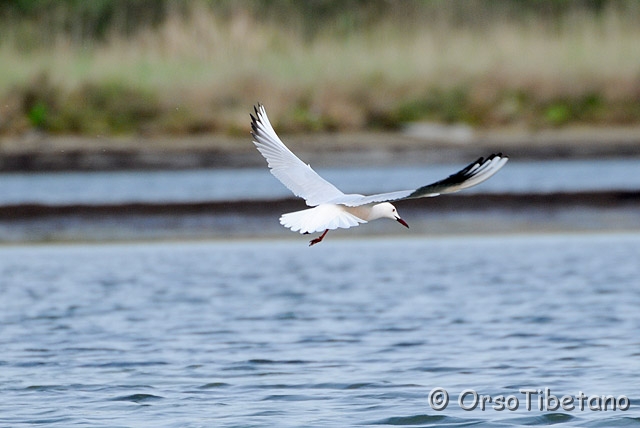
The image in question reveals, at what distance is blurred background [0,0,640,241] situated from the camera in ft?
70.4

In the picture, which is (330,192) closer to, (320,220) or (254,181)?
(320,220)

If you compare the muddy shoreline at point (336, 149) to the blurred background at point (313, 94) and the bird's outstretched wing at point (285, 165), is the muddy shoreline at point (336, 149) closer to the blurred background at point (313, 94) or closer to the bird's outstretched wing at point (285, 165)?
the blurred background at point (313, 94)

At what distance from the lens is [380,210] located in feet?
26.7

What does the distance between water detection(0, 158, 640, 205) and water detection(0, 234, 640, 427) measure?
295 centimetres

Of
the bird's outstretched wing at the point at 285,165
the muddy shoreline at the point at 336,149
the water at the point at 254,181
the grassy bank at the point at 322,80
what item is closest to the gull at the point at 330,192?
the bird's outstretched wing at the point at 285,165

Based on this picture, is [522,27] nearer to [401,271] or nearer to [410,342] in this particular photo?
[401,271]

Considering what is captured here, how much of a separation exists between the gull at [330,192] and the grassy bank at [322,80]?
50.3 feet

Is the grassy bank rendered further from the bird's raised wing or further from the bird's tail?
the bird's raised wing

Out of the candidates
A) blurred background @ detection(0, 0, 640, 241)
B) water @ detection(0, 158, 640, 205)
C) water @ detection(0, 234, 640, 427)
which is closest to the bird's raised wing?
water @ detection(0, 234, 640, 427)

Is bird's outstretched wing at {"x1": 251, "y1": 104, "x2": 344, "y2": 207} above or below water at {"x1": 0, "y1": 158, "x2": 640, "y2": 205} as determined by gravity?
below

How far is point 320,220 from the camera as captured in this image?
757 centimetres

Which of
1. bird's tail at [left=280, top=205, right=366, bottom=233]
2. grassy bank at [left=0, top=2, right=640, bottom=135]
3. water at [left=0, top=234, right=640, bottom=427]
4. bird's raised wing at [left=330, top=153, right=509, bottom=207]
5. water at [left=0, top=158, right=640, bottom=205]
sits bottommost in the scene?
water at [left=0, top=234, right=640, bottom=427]

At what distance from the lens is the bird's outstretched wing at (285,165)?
27.6 ft

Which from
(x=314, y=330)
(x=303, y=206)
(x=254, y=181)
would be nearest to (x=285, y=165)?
(x=314, y=330)
